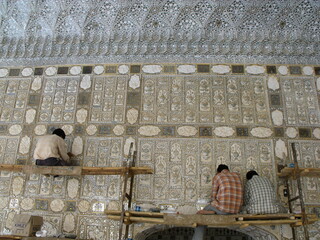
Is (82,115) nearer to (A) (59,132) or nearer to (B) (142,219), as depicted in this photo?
(A) (59,132)

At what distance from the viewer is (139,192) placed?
20.8 feet

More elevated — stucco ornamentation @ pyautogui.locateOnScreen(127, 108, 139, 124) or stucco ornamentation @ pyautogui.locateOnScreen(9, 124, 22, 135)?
stucco ornamentation @ pyautogui.locateOnScreen(127, 108, 139, 124)

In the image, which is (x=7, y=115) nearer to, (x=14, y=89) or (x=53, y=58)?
(x=14, y=89)

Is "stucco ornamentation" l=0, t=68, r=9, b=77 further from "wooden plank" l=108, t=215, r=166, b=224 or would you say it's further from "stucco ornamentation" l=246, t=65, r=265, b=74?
"stucco ornamentation" l=246, t=65, r=265, b=74

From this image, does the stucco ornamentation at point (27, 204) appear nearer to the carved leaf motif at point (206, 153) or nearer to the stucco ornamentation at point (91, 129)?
the stucco ornamentation at point (91, 129)

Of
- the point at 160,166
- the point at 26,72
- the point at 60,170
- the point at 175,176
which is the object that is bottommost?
the point at 60,170

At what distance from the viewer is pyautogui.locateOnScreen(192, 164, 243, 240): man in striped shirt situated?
5.61m

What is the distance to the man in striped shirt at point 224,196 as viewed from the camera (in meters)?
5.61

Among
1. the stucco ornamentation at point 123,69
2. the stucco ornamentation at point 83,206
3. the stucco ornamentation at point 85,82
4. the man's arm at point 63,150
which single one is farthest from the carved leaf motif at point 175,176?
the stucco ornamentation at point 85,82

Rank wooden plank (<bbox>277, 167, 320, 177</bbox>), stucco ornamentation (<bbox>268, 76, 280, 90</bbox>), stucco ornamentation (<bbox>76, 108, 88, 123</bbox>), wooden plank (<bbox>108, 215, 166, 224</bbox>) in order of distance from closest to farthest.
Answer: wooden plank (<bbox>108, 215, 166, 224</bbox>), wooden plank (<bbox>277, 167, 320, 177</bbox>), stucco ornamentation (<bbox>76, 108, 88, 123</bbox>), stucco ornamentation (<bbox>268, 76, 280, 90</bbox>)

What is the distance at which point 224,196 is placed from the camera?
18.6 ft

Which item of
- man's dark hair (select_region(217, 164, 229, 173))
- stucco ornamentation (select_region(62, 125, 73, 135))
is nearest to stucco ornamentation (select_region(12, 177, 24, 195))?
stucco ornamentation (select_region(62, 125, 73, 135))

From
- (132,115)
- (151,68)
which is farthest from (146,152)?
(151,68)

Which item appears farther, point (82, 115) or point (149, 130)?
point (82, 115)
